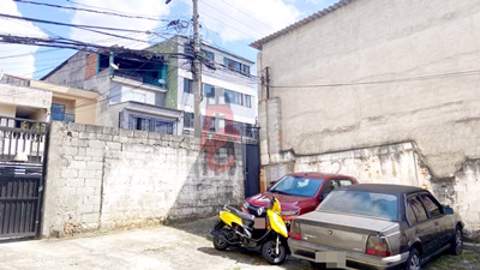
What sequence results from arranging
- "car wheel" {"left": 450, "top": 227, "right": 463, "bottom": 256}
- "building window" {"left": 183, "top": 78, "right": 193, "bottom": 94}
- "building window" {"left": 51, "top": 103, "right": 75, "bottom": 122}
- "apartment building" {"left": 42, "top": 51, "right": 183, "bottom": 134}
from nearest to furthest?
1. "car wheel" {"left": 450, "top": 227, "right": 463, "bottom": 256}
2. "apartment building" {"left": 42, "top": 51, "right": 183, "bottom": 134}
3. "building window" {"left": 51, "top": 103, "right": 75, "bottom": 122}
4. "building window" {"left": 183, "top": 78, "right": 193, "bottom": 94}

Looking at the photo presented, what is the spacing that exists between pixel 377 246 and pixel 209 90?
2387 cm

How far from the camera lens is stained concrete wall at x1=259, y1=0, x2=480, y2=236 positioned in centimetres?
788

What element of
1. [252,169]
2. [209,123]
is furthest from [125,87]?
[252,169]

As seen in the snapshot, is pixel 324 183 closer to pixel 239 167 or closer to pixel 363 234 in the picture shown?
pixel 363 234

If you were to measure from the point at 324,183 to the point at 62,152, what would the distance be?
5464 mm

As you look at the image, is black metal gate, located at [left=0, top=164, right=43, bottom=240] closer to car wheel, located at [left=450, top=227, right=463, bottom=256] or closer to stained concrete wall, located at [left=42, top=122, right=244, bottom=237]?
stained concrete wall, located at [left=42, top=122, right=244, bottom=237]

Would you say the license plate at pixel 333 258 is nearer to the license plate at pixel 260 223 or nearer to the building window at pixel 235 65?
the license plate at pixel 260 223

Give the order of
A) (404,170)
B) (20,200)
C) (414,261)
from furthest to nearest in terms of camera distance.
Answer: (404,170) < (20,200) < (414,261)

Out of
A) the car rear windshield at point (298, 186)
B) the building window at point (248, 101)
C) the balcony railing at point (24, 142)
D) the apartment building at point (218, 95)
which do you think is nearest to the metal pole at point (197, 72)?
the car rear windshield at point (298, 186)

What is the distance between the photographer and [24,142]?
6.89 meters

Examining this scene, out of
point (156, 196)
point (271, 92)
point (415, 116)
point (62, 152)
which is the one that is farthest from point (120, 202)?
point (415, 116)

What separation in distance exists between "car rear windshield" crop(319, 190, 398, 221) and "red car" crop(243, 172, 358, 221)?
28.5 inches

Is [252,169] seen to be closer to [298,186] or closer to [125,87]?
[298,186]

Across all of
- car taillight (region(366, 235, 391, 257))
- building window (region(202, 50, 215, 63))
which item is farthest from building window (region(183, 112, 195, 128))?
car taillight (region(366, 235, 391, 257))
